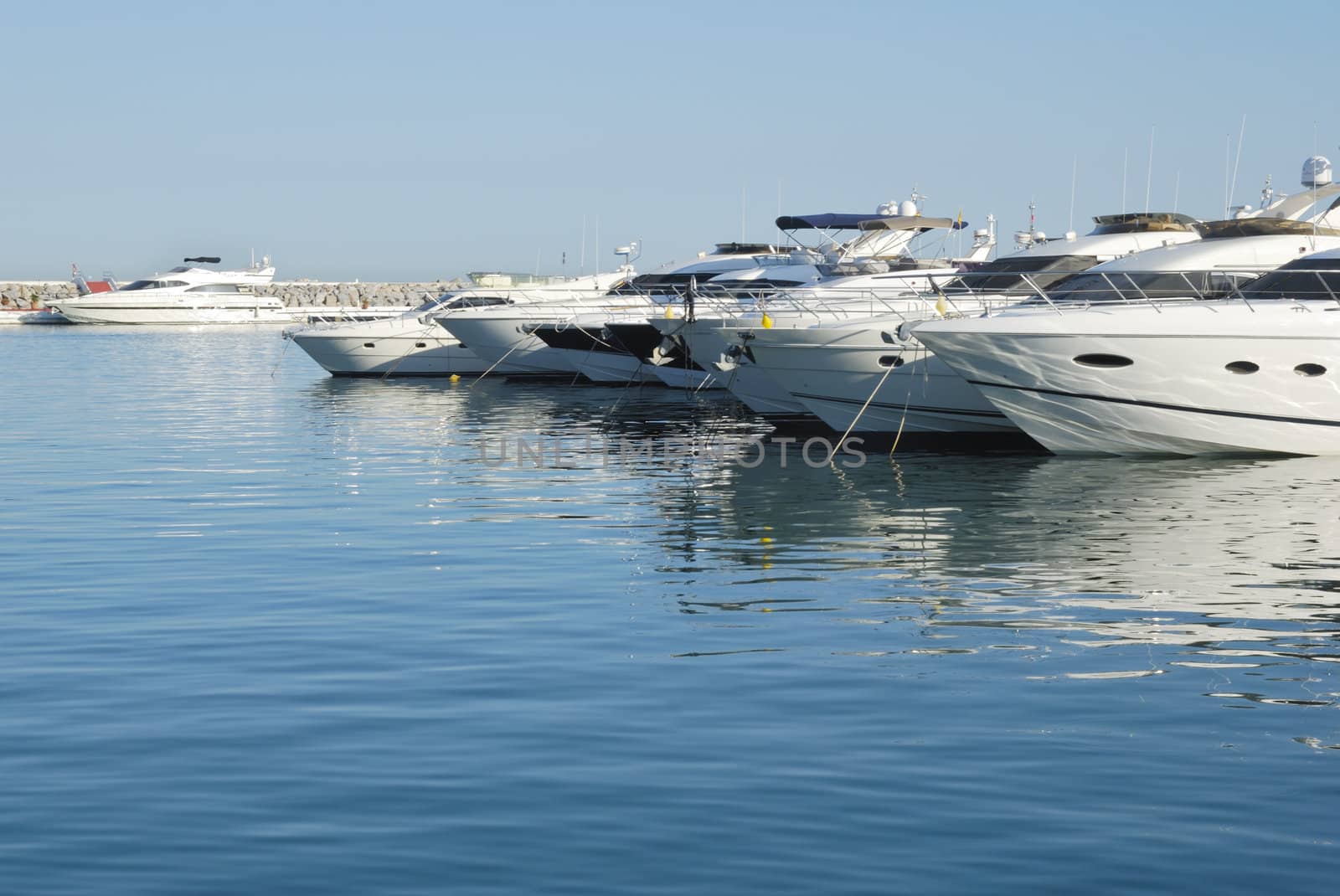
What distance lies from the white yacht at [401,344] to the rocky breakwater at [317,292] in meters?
73.0

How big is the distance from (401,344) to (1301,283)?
2697 centimetres

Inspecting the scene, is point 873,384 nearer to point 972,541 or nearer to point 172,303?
point 972,541

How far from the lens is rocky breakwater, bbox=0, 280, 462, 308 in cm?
11764

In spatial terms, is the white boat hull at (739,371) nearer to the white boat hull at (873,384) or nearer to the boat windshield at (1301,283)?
the white boat hull at (873,384)

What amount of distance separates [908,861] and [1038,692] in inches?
108

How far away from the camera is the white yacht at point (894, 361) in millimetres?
22406

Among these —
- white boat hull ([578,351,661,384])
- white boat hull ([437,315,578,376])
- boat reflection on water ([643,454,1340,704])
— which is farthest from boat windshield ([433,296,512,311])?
boat reflection on water ([643,454,1340,704])

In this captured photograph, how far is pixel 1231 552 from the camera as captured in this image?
1324 cm

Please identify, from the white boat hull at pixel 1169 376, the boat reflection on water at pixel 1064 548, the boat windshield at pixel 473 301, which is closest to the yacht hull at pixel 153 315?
the boat windshield at pixel 473 301

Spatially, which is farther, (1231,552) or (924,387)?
(924,387)

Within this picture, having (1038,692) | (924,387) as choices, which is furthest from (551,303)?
(1038,692)

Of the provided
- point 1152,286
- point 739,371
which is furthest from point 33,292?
point 1152,286

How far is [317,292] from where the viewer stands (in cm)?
13112

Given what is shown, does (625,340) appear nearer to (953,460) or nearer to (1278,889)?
(953,460)
